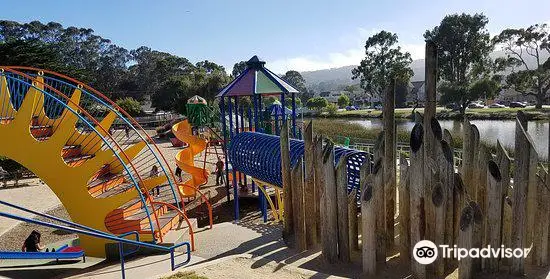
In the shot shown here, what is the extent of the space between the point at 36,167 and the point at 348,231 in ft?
19.5

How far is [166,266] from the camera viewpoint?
21.9 ft

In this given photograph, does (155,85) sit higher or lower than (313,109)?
higher

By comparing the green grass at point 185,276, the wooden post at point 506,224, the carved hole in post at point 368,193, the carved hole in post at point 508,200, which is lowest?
the green grass at point 185,276

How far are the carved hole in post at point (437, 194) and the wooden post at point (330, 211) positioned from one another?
1277mm

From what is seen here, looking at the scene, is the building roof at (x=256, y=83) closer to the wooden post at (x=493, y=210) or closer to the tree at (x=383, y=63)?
the wooden post at (x=493, y=210)

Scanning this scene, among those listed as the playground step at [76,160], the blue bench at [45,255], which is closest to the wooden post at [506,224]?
the blue bench at [45,255]

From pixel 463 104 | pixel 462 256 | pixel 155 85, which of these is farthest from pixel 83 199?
pixel 155 85

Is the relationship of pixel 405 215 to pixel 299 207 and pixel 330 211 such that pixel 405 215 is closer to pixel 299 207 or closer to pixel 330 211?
pixel 330 211

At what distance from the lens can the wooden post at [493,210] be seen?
450 centimetres

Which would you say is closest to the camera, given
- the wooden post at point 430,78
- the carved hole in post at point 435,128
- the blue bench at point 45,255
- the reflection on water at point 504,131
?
the wooden post at point 430,78

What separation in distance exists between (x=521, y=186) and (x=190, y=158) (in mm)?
13519

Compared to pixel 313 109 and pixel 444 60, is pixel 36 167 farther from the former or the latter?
pixel 313 109

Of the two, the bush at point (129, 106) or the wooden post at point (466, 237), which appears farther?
the bush at point (129, 106)

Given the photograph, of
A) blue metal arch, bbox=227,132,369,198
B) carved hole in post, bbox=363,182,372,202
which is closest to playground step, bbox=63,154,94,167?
blue metal arch, bbox=227,132,369,198
